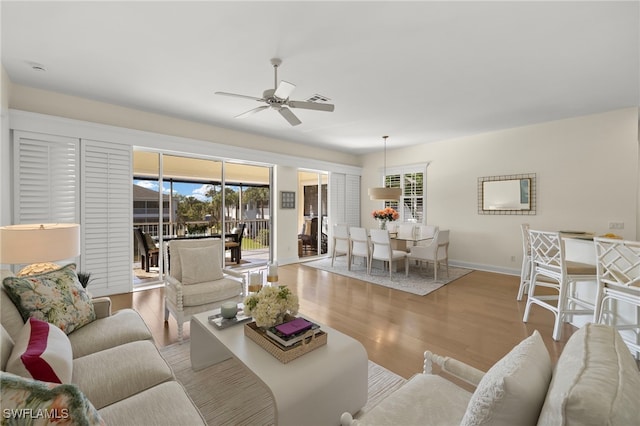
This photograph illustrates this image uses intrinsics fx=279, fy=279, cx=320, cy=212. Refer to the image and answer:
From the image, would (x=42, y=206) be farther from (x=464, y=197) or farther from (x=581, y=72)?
(x=464, y=197)

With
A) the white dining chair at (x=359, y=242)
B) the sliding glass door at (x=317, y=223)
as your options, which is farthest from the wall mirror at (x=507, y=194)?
the sliding glass door at (x=317, y=223)

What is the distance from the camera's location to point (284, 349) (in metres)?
1.63

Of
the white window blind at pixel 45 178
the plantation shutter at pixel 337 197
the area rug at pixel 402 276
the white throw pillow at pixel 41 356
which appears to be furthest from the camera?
the plantation shutter at pixel 337 197

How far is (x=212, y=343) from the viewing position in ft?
7.64

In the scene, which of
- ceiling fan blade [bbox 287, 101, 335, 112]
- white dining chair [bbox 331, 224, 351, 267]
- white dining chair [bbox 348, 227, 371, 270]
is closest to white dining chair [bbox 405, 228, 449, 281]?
white dining chair [bbox 348, 227, 371, 270]

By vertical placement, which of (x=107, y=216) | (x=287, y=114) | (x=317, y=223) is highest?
(x=287, y=114)

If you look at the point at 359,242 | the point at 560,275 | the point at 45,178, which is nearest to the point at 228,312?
the point at 560,275

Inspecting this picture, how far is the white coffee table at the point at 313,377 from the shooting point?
54.6 inches

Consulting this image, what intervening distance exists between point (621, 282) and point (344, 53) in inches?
123

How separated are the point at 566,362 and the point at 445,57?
2.90 metres

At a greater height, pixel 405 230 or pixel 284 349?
pixel 405 230

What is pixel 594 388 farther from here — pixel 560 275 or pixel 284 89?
pixel 560 275

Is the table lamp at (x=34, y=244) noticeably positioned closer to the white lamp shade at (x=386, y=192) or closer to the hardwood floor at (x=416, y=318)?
the hardwood floor at (x=416, y=318)

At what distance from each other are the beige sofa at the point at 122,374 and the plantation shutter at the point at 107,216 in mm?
2516
